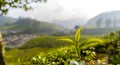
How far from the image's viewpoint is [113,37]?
19219 mm

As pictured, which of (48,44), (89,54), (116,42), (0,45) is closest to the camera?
(0,45)

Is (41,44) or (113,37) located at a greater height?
(113,37)

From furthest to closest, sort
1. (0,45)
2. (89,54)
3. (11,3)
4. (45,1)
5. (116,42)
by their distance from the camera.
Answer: (116,42)
(45,1)
(11,3)
(89,54)
(0,45)

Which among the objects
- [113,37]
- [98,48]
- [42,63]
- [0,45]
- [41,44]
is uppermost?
[0,45]

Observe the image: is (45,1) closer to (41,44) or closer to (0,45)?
(0,45)

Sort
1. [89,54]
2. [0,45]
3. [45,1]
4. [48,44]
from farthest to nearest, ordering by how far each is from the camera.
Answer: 1. [48,44]
2. [45,1]
3. [89,54]
4. [0,45]

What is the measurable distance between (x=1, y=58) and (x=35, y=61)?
54.3 inches

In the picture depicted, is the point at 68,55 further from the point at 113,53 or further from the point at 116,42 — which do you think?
the point at 116,42

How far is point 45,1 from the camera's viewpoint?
1413 centimetres

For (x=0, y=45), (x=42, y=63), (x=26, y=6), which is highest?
(x=26, y=6)

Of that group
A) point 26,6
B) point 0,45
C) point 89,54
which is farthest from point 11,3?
point 89,54

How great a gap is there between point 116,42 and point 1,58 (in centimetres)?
1028

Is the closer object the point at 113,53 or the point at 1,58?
the point at 1,58

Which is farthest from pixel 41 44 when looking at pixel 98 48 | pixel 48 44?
pixel 98 48
